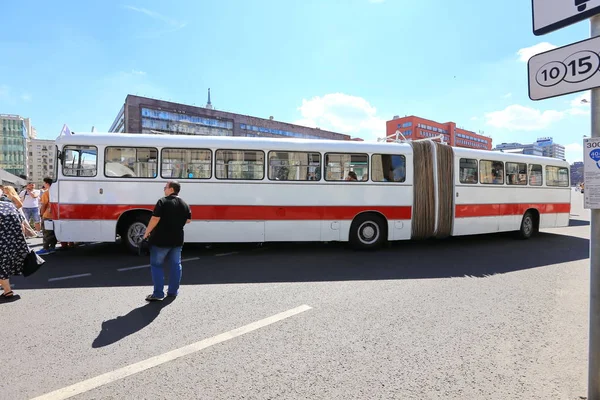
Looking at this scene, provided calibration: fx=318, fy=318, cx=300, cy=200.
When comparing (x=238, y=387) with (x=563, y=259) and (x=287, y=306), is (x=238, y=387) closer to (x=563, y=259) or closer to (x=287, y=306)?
(x=287, y=306)

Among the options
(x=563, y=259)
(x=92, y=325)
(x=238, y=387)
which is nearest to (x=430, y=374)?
(x=238, y=387)

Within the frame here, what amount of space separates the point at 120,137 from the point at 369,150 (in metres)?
6.16

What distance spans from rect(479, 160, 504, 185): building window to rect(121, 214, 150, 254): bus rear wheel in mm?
9379

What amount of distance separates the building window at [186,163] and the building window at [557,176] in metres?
11.1

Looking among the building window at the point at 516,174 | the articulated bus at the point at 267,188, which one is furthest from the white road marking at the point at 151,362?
the building window at the point at 516,174

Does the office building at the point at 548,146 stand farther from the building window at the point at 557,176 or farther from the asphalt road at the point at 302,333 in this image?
the asphalt road at the point at 302,333

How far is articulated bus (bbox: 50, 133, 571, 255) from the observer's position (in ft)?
24.5

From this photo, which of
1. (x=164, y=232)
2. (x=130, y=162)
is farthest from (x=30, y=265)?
(x=130, y=162)

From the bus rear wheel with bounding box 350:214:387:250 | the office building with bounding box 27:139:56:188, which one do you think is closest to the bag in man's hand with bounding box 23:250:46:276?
the bus rear wheel with bounding box 350:214:387:250

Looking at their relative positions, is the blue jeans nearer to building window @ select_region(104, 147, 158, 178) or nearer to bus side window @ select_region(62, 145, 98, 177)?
building window @ select_region(104, 147, 158, 178)

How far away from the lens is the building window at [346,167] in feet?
26.9

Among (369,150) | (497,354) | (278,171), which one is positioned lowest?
(497,354)

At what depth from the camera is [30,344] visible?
345cm

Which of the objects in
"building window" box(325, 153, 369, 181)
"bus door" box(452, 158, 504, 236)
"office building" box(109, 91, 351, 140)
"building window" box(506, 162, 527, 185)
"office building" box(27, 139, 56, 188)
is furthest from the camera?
Result: "office building" box(27, 139, 56, 188)
